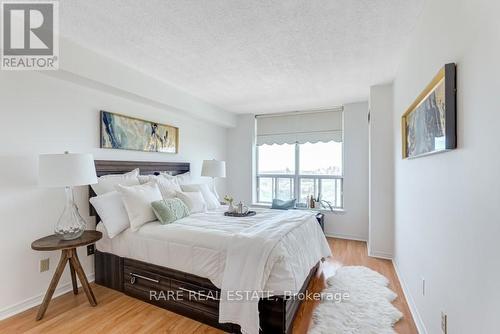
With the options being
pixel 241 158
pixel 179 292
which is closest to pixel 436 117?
pixel 179 292

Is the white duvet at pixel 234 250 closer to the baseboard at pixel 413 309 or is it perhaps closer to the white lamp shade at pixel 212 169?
the baseboard at pixel 413 309

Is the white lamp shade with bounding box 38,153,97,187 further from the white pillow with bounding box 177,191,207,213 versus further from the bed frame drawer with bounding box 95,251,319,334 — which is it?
the white pillow with bounding box 177,191,207,213

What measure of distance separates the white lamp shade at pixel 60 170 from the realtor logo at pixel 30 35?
35.5 inches

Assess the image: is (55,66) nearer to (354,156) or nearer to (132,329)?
(132,329)

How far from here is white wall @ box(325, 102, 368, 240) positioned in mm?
4387

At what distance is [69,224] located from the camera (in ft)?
7.36

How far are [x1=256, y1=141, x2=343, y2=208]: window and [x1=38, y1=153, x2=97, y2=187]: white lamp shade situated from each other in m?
3.77

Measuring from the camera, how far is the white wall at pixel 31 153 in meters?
2.11

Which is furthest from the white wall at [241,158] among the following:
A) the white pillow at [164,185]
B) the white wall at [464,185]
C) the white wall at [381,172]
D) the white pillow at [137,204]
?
A: the white wall at [464,185]

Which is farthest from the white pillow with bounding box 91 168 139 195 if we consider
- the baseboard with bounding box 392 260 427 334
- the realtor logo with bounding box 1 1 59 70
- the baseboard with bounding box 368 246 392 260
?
the baseboard with bounding box 368 246 392 260

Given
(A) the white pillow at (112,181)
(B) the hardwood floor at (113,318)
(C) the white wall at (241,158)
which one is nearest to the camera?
(B) the hardwood floor at (113,318)

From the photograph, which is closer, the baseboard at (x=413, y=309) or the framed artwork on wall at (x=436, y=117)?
the framed artwork on wall at (x=436, y=117)

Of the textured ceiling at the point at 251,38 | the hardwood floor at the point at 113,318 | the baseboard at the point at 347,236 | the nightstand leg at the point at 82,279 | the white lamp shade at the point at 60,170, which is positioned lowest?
the hardwood floor at the point at 113,318

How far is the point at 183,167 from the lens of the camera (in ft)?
13.5
